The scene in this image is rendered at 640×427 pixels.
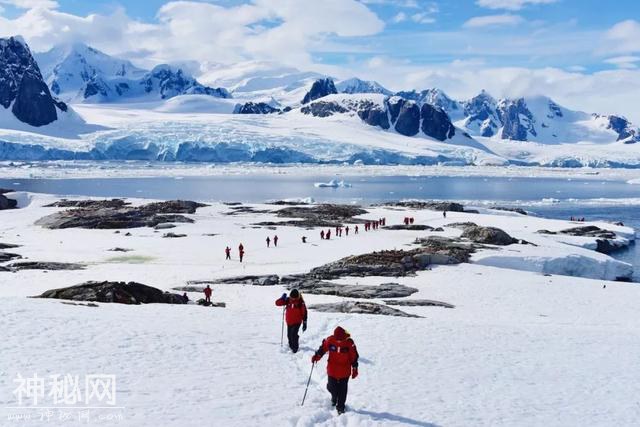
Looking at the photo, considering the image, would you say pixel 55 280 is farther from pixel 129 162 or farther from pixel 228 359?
pixel 129 162

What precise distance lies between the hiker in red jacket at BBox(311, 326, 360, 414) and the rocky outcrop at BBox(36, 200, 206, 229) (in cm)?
4470

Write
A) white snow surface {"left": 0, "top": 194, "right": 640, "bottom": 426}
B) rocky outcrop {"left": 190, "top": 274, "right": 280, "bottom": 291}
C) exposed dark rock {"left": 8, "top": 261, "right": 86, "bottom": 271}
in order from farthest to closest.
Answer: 1. exposed dark rock {"left": 8, "top": 261, "right": 86, "bottom": 271}
2. rocky outcrop {"left": 190, "top": 274, "right": 280, "bottom": 291}
3. white snow surface {"left": 0, "top": 194, "right": 640, "bottom": 426}

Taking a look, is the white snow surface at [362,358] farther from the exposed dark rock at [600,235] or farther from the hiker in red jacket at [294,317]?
the exposed dark rock at [600,235]

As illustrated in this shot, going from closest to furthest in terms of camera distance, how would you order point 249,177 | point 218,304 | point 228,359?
point 228,359 < point 218,304 < point 249,177

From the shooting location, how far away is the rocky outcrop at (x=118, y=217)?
2098 inches

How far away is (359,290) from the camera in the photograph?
2842 cm

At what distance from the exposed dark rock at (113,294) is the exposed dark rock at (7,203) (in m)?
49.4

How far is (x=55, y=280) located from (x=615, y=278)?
33590 mm

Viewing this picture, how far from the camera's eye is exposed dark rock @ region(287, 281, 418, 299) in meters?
27.8

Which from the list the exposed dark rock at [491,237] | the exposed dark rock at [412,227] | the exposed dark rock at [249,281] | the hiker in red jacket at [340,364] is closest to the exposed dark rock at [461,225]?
the exposed dark rock at [412,227]

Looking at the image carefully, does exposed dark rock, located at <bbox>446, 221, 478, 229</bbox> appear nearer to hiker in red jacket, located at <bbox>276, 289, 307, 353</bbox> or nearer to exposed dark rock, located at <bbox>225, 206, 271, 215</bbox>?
exposed dark rock, located at <bbox>225, 206, 271, 215</bbox>

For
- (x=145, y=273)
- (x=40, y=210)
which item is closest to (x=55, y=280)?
(x=145, y=273)

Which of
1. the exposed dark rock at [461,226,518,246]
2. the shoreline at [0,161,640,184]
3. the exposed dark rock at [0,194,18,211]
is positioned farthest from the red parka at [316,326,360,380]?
the shoreline at [0,161,640,184]

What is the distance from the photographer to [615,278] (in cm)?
4184
